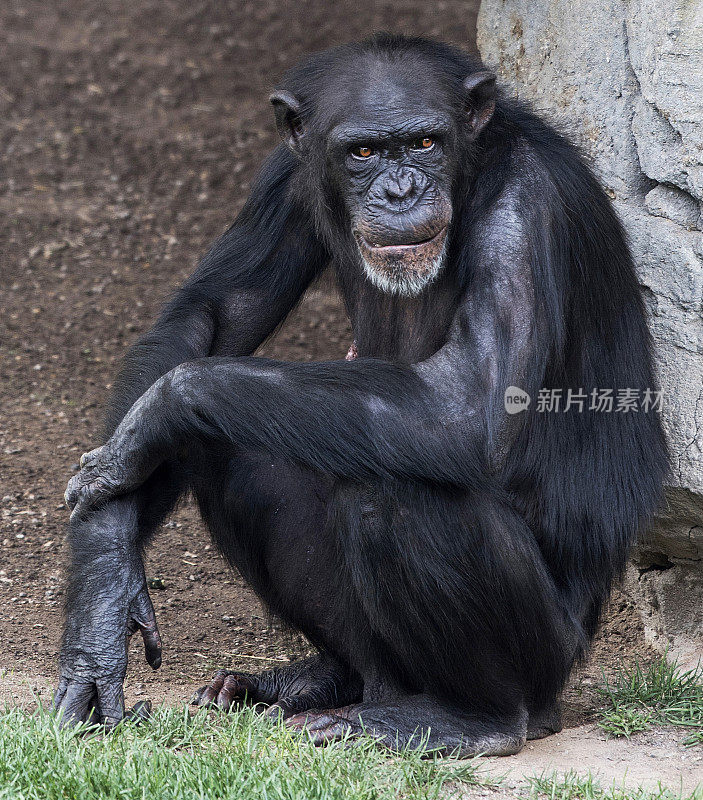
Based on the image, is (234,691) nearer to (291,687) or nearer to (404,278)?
(291,687)

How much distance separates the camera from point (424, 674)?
3869 mm

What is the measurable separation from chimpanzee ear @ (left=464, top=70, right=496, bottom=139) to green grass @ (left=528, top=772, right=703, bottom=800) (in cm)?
209

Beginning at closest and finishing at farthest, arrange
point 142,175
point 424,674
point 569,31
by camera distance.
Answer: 1. point 424,674
2. point 569,31
3. point 142,175

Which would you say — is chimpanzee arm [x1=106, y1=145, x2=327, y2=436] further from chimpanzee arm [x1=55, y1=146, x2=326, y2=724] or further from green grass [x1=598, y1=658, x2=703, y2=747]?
green grass [x1=598, y1=658, x2=703, y2=747]

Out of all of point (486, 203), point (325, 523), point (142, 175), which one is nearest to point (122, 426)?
point (325, 523)

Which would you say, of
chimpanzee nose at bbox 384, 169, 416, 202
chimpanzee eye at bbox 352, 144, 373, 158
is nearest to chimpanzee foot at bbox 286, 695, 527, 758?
chimpanzee nose at bbox 384, 169, 416, 202

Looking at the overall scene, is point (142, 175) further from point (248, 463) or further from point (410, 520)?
point (410, 520)

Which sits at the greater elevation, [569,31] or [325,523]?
[569,31]

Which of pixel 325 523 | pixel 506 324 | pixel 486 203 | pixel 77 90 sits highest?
pixel 77 90

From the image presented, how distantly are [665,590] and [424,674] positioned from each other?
5.08 feet

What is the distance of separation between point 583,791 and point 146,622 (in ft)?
5.00

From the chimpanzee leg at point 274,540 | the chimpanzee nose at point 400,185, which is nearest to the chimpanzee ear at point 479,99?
the chimpanzee nose at point 400,185

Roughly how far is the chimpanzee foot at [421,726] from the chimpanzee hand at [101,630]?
0.59m

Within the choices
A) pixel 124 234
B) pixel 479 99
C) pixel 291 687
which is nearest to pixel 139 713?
pixel 291 687
